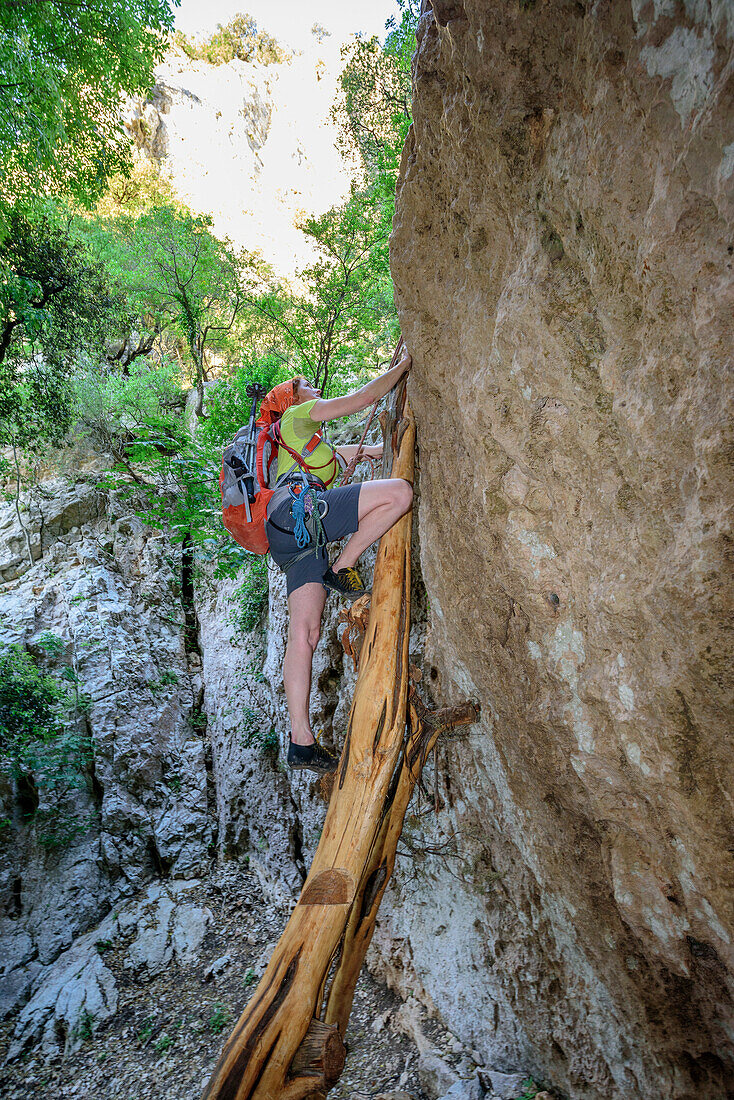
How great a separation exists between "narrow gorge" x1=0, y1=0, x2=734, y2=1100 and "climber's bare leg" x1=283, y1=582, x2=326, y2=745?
2.85 feet

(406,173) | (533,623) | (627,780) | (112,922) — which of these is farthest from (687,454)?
(112,922)

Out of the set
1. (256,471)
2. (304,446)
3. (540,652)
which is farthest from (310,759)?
(304,446)

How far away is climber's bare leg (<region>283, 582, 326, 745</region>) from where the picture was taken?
13.4 feet

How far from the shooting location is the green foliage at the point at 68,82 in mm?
7465

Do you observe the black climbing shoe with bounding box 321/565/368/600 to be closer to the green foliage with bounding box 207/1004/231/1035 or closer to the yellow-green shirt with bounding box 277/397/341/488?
the yellow-green shirt with bounding box 277/397/341/488

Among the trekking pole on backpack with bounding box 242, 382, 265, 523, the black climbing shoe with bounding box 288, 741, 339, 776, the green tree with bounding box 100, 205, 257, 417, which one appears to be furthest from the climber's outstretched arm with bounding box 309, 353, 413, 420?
the green tree with bounding box 100, 205, 257, 417

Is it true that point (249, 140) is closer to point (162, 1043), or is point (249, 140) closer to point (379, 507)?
point (379, 507)

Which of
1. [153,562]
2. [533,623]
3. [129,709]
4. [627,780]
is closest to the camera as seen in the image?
[627,780]

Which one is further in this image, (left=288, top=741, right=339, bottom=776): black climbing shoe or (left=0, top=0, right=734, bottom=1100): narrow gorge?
(left=288, top=741, right=339, bottom=776): black climbing shoe

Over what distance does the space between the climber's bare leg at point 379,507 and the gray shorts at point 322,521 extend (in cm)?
5

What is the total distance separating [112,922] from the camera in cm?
634

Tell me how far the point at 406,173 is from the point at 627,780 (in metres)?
3.41

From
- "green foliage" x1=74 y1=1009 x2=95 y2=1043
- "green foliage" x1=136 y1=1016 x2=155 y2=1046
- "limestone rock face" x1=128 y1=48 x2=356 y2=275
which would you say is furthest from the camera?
"limestone rock face" x1=128 y1=48 x2=356 y2=275

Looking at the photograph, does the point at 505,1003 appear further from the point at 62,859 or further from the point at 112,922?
the point at 62,859
